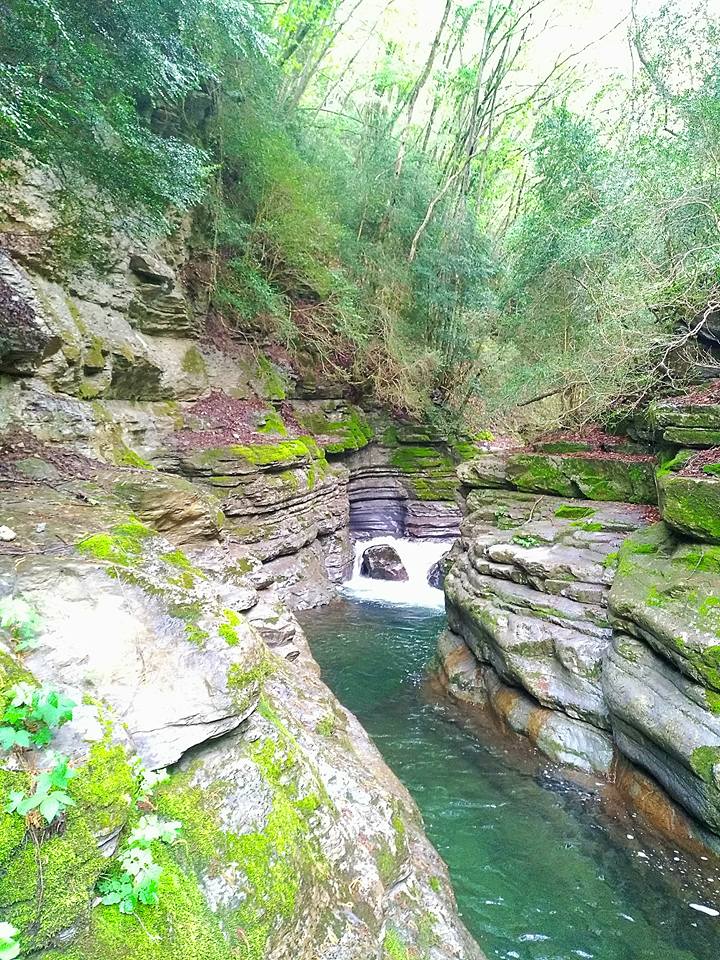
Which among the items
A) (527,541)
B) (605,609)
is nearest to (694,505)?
(605,609)

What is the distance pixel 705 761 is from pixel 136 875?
4.59 metres

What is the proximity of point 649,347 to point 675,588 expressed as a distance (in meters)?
4.11

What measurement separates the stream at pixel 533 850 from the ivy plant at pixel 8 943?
3.76m

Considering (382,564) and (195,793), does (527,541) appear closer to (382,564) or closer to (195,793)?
(195,793)

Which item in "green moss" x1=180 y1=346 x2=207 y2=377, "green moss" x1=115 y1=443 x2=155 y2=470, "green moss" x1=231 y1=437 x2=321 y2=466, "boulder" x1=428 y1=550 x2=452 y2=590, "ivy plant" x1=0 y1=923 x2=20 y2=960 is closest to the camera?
"ivy plant" x1=0 y1=923 x2=20 y2=960

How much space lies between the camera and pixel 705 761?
4.54 meters

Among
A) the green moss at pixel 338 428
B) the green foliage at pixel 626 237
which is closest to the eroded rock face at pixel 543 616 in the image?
the green foliage at pixel 626 237

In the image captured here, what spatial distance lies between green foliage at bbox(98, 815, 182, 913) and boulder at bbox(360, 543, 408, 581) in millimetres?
12224

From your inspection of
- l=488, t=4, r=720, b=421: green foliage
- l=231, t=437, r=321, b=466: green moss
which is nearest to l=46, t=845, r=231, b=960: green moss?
l=488, t=4, r=720, b=421: green foliage

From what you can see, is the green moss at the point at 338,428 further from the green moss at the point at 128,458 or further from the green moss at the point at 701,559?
the green moss at the point at 701,559

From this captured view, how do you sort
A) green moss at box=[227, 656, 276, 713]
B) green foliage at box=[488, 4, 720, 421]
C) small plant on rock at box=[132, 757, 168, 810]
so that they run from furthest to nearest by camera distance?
green foliage at box=[488, 4, 720, 421], green moss at box=[227, 656, 276, 713], small plant on rock at box=[132, 757, 168, 810]

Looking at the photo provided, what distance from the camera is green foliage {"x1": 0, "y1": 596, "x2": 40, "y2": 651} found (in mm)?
2433

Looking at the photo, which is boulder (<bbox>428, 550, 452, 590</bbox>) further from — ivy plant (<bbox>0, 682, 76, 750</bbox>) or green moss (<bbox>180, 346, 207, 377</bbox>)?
ivy plant (<bbox>0, 682, 76, 750</bbox>)

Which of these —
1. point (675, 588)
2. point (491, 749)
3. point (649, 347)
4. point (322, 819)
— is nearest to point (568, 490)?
point (649, 347)
